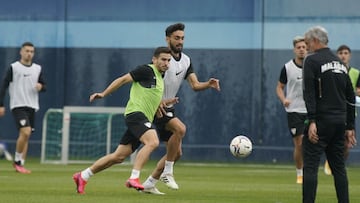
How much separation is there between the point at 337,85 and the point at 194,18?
16.7 metres

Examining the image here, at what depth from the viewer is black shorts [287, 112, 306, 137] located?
19375 mm

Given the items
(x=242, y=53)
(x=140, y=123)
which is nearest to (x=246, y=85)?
(x=242, y=53)

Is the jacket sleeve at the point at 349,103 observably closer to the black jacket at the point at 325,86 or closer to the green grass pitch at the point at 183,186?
the black jacket at the point at 325,86

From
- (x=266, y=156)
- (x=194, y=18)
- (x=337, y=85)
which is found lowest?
(x=266, y=156)

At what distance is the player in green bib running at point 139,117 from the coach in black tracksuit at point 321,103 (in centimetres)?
321

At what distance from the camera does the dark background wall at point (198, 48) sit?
27859 millimetres

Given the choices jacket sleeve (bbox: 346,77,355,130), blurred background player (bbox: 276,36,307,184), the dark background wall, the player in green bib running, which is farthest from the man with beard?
the dark background wall

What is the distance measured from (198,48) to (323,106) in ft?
54.5

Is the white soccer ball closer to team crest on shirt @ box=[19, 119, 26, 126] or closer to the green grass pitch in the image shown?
the green grass pitch

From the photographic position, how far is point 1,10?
29.3m

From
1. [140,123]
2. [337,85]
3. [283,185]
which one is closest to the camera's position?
[337,85]

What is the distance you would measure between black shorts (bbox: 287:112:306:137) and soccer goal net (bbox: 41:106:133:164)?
27.8 ft

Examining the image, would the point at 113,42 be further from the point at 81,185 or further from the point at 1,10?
the point at 81,185

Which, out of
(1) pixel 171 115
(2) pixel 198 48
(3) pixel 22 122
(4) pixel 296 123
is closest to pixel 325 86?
(1) pixel 171 115
